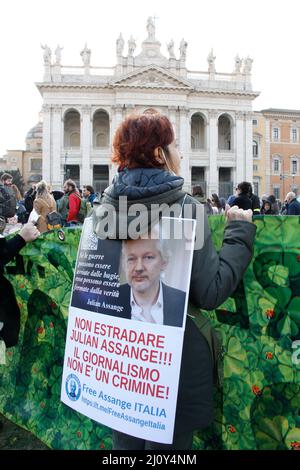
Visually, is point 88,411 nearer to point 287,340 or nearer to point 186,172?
point 287,340

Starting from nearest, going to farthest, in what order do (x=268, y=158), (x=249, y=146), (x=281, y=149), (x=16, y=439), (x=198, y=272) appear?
(x=198, y=272)
(x=16, y=439)
(x=249, y=146)
(x=268, y=158)
(x=281, y=149)

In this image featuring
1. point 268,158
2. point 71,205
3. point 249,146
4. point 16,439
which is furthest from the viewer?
point 268,158

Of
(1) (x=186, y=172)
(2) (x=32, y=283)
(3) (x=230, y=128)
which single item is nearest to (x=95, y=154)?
(1) (x=186, y=172)

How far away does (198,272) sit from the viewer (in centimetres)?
174

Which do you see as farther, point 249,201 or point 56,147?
point 56,147

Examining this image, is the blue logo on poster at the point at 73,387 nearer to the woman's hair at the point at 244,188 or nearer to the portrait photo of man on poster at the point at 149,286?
the portrait photo of man on poster at the point at 149,286

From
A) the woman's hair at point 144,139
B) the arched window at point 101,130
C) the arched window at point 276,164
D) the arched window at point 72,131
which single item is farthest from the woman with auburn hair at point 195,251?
the arched window at point 276,164

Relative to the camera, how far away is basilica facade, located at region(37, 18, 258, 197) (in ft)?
142

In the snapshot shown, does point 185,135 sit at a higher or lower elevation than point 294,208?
higher

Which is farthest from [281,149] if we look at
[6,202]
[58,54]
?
[6,202]

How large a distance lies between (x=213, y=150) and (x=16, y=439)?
145 feet

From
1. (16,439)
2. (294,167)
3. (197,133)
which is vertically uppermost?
(197,133)

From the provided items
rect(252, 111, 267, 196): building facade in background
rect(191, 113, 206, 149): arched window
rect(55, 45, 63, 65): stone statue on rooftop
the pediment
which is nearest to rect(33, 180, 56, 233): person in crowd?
the pediment

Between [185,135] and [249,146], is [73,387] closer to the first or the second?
[185,135]
